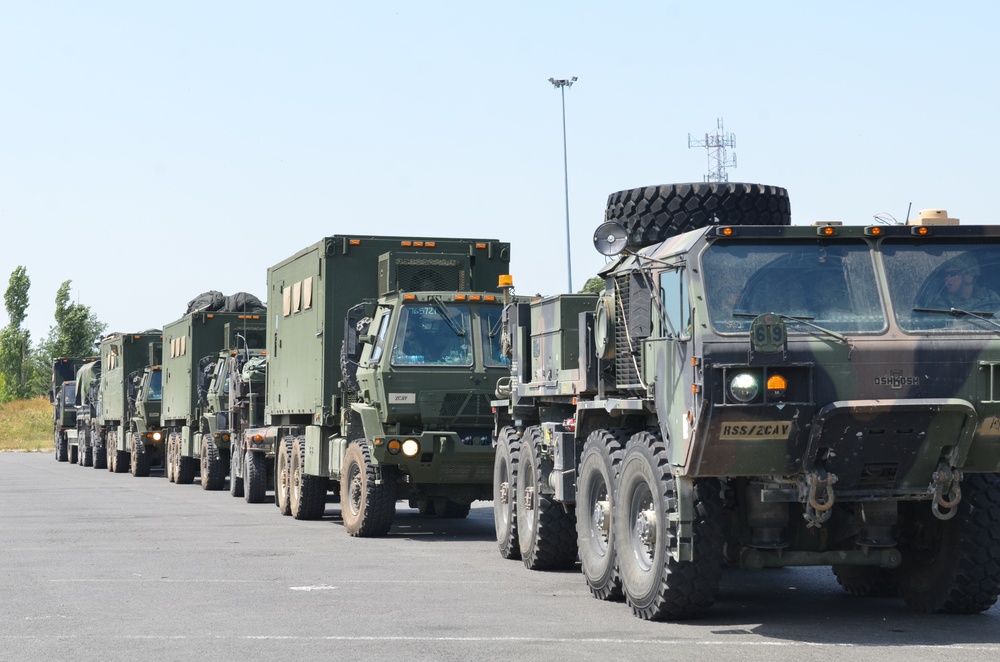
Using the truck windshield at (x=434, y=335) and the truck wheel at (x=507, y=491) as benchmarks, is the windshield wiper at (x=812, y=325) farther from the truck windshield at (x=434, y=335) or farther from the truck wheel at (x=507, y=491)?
the truck windshield at (x=434, y=335)

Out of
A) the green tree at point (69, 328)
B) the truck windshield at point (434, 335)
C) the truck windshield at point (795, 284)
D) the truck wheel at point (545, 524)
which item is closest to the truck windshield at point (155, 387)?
the truck windshield at point (434, 335)

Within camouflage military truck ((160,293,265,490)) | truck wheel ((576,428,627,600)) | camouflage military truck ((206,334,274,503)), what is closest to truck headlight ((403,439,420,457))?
truck wheel ((576,428,627,600))

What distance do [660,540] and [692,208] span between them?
9.15 feet

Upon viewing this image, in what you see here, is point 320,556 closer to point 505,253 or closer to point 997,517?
point 505,253

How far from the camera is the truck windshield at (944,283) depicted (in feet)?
32.7

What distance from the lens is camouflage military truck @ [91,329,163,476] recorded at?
122 ft

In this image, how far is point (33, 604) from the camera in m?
11.4

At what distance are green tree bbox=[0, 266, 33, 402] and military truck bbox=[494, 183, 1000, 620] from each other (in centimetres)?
8741

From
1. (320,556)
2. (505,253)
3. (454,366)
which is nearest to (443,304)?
(454,366)

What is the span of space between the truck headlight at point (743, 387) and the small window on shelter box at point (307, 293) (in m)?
11.3

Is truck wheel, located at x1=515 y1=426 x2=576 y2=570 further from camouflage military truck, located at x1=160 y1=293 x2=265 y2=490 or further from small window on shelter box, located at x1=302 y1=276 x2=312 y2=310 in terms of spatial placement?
camouflage military truck, located at x1=160 y1=293 x2=265 y2=490

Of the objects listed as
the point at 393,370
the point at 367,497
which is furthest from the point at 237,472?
the point at 393,370

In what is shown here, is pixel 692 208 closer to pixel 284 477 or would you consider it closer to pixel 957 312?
pixel 957 312

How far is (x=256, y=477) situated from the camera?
25.0 metres
